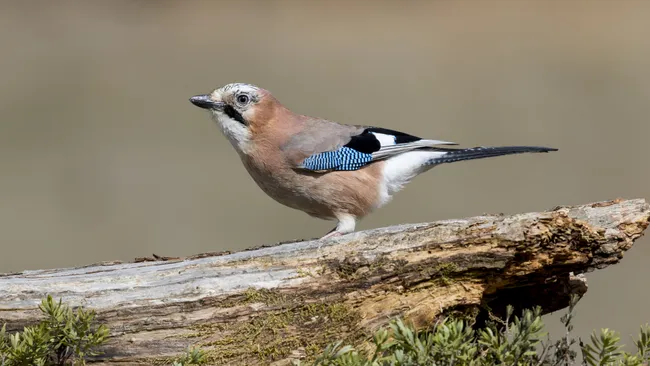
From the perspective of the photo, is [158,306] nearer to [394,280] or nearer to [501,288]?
[394,280]

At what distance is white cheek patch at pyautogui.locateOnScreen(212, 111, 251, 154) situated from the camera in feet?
20.2

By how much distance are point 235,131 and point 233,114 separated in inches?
5.0

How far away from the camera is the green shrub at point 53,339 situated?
3.84 meters

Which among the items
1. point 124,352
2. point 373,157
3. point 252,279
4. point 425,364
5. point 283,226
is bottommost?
point 425,364

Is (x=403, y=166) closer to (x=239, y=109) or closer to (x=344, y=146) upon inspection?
(x=344, y=146)

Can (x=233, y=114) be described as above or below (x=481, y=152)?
above

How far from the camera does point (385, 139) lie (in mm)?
6449

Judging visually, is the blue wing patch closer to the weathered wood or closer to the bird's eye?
the bird's eye

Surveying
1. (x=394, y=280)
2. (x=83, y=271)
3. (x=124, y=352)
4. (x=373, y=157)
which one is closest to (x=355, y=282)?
(x=394, y=280)

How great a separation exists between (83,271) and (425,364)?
222 centimetres

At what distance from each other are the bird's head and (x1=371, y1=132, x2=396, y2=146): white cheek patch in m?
0.86

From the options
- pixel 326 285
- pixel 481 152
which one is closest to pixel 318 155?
pixel 481 152

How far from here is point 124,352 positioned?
4273 millimetres

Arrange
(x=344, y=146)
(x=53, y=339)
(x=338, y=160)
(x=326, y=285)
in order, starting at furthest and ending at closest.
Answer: (x=344, y=146) < (x=338, y=160) < (x=326, y=285) < (x=53, y=339)
